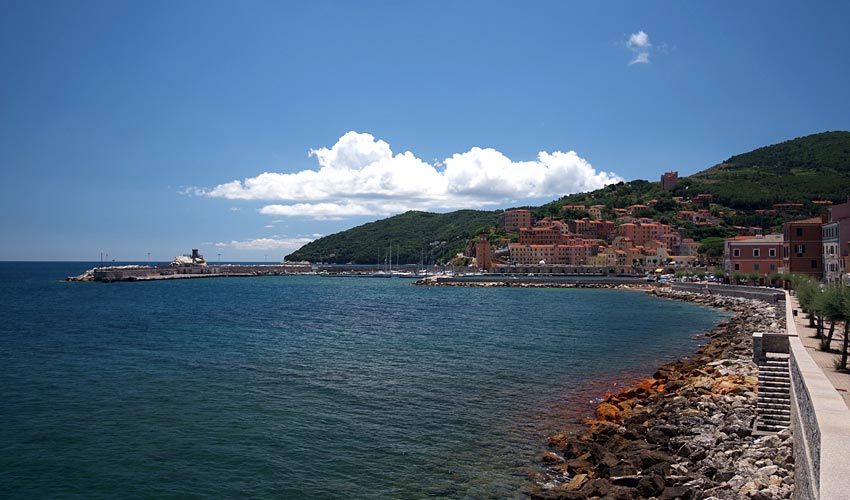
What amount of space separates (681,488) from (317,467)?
27.4 ft

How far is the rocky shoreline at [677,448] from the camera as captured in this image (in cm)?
1188

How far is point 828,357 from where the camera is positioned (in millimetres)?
19141

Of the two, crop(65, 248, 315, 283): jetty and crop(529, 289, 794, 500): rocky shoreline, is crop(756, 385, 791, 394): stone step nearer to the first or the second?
crop(529, 289, 794, 500): rocky shoreline

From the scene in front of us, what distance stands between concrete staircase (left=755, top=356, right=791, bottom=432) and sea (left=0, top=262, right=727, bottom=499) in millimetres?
5256

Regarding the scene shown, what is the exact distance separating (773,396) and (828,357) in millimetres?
4700

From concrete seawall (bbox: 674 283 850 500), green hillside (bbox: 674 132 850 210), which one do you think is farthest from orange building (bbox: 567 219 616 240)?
concrete seawall (bbox: 674 283 850 500)

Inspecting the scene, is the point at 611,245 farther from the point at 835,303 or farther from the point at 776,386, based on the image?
the point at 776,386

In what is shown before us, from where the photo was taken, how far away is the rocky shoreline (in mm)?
11875

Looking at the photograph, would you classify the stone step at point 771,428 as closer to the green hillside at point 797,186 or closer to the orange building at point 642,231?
the orange building at point 642,231

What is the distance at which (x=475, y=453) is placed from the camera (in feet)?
50.9

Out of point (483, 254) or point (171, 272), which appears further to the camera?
point (483, 254)

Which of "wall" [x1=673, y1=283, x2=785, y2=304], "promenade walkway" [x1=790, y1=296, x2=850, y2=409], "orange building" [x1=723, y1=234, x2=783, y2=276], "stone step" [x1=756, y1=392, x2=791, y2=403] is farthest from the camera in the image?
"orange building" [x1=723, y1=234, x2=783, y2=276]

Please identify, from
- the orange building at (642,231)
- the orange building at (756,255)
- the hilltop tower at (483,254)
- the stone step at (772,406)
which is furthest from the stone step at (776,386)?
the orange building at (642,231)

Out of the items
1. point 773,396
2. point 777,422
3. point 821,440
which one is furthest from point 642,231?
point 821,440
